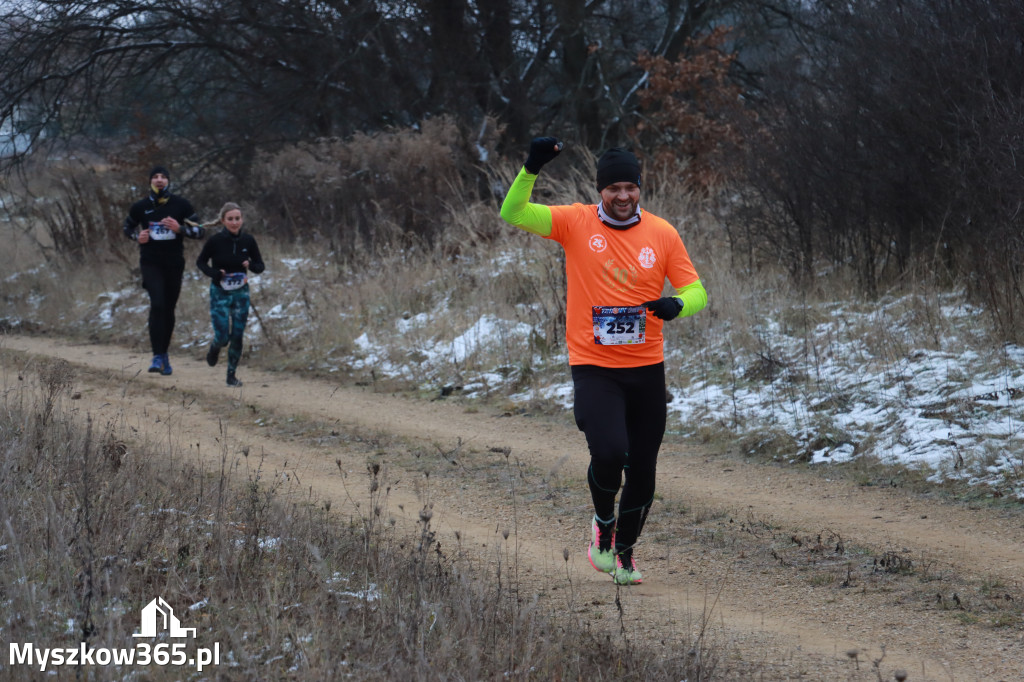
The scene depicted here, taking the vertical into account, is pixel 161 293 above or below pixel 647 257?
below

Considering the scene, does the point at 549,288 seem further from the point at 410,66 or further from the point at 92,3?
the point at 92,3

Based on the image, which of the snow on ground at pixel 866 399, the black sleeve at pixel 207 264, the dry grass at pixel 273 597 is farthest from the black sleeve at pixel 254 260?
the dry grass at pixel 273 597

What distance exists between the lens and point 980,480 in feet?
21.8

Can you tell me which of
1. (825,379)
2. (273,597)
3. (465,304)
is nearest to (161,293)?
(465,304)

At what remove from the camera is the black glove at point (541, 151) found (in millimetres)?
4723

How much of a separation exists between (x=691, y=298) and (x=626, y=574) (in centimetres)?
144

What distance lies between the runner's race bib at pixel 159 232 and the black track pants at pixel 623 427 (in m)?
8.05

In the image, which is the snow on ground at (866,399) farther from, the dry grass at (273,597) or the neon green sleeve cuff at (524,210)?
the neon green sleeve cuff at (524,210)

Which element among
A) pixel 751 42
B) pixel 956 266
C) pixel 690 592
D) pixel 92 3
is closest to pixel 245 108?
pixel 92 3

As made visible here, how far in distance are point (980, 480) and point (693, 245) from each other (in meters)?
6.24

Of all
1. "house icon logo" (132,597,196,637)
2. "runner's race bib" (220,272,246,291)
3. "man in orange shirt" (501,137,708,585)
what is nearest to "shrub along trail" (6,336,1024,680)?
"man in orange shirt" (501,137,708,585)

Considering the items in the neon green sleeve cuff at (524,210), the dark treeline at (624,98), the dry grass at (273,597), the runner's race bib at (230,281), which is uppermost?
the dark treeline at (624,98)

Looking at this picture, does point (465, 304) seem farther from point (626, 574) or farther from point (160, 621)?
point (160, 621)

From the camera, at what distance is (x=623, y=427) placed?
4766mm
